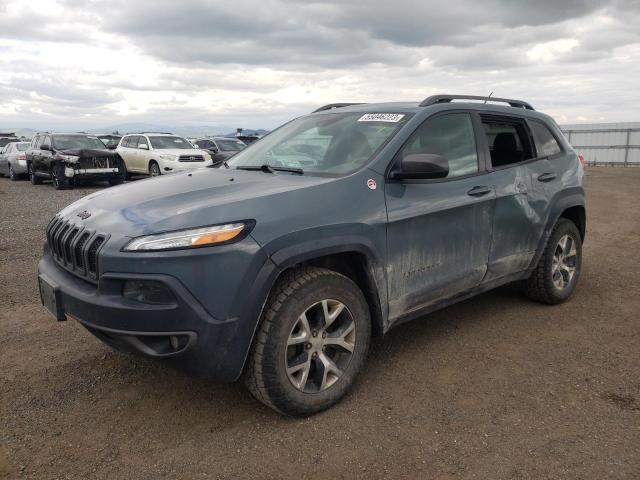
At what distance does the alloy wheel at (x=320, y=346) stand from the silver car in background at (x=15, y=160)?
65.3 feet

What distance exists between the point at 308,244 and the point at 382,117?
4.34 ft

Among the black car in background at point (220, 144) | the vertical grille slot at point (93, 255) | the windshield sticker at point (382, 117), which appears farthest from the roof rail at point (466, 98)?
the black car in background at point (220, 144)

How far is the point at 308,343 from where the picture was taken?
9.73ft

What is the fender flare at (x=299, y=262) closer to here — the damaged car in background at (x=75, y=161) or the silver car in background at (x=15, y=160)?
the damaged car in background at (x=75, y=161)

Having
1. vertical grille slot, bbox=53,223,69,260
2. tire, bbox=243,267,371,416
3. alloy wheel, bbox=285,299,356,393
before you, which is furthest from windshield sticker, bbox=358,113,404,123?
vertical grille slot, bbox=53,223,69,260

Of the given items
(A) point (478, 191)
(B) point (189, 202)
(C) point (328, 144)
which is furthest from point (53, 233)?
(A) point (478, 191)

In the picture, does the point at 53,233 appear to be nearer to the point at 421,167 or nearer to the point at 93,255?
the point at 93,255

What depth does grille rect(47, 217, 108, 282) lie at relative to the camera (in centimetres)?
279

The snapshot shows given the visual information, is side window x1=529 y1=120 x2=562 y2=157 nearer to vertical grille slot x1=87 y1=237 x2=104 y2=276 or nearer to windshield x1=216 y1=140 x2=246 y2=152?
vertical grille slot x1=87 y1=237 x2=104 y2=276

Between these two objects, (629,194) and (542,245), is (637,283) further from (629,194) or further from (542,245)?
(629,194)

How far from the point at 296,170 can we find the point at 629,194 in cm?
1397

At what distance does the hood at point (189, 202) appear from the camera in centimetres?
271

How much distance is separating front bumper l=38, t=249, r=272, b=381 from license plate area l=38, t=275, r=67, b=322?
213 millimetres

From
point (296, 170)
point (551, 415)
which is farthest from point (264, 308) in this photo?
point (551, 415)
